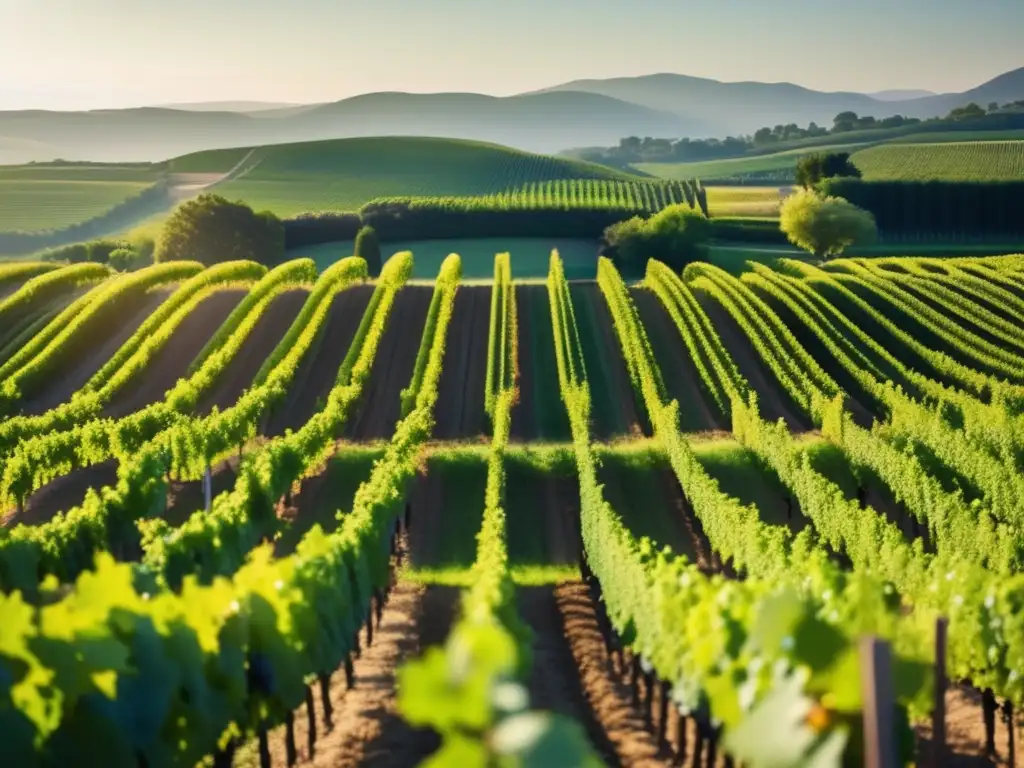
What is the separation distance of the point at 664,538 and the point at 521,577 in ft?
16.7

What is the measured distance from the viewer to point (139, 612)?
1156 cm

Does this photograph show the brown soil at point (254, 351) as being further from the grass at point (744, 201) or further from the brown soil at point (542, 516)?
the grass at point (744, 201)

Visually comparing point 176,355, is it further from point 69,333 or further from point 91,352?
point 69,333

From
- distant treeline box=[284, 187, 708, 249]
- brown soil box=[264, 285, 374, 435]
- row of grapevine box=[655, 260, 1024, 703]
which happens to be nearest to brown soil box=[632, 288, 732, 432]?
row of grapevine box=[655, 260, 1024, 703]

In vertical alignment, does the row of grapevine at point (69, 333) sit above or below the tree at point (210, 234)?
below

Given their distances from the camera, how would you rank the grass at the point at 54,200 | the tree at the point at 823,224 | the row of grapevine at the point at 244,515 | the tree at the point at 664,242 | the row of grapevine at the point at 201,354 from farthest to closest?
the grass at the point at 54,200, the tree at the point at 823,224, the tree at the point at 664,242, the row of grapevine at the point at 201,354, the row of grapevine at the point at 244,515

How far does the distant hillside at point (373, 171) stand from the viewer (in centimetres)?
14700

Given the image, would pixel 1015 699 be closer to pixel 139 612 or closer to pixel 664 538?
pixel 139 612

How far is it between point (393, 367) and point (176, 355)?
33.1ft

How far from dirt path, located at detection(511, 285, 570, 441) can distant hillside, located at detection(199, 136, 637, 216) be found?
7633cm

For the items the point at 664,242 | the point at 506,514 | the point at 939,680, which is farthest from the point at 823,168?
the point at 939,680

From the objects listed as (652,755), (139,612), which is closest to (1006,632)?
(652,755)

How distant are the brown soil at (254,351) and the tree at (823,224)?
1730 inches

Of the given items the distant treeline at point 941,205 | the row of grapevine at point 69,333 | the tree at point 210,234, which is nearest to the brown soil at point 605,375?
the row of grapevine at point 69,333
